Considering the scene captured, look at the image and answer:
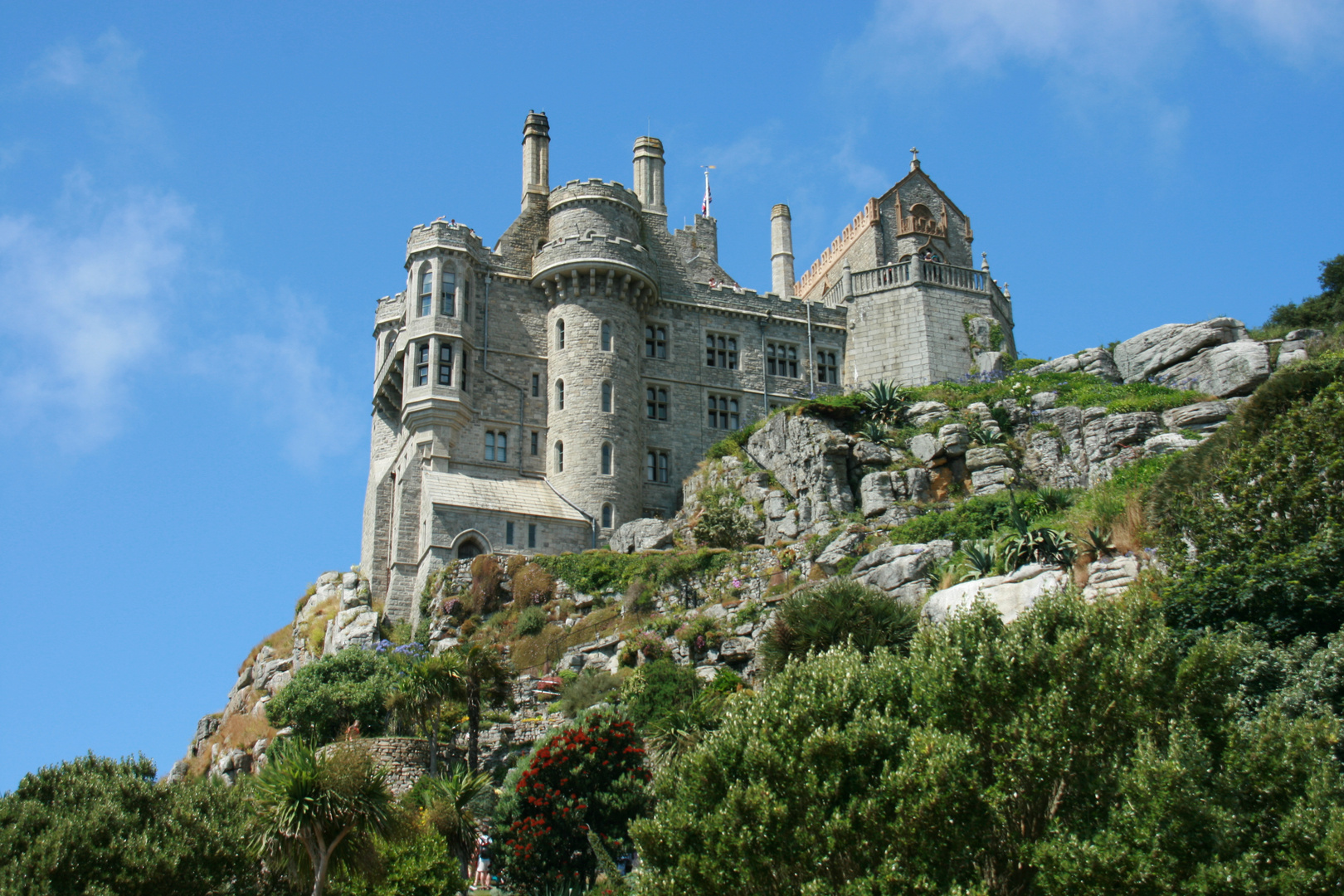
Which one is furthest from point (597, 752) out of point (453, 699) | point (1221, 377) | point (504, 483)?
point (1221, 377)

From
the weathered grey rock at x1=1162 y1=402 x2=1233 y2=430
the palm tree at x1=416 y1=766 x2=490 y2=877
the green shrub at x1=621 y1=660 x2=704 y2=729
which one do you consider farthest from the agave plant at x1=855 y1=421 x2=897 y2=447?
the palm tree at x1=416 y1=766 x2=490 y2=877

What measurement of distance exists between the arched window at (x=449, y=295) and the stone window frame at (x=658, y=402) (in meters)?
8.35

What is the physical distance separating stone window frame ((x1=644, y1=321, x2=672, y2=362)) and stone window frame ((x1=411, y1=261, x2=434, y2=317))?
9.09 meters

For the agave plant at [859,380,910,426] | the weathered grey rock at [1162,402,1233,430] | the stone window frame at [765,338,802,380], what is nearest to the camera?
the weathered grey rock at [1162,402,1233,430]

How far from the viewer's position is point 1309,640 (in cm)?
2227

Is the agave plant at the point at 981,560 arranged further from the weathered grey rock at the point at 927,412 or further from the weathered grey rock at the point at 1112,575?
the weathered grey rock at the point at 927,412

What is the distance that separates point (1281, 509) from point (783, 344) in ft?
105

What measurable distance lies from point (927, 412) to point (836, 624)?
66.4 ft

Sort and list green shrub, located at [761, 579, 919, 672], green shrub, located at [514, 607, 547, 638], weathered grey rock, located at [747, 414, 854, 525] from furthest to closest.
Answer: weathered grey rock, located at [747, 414, 854, 525], green shrub, located at [514, 607, 547, 638], green shrub, located at [761, 579, 919, 672]

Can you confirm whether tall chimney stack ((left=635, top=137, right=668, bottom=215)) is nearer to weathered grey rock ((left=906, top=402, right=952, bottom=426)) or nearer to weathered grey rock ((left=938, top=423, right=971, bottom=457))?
weathered grey rock ((left=906, top=402, right=952, bottom=426))

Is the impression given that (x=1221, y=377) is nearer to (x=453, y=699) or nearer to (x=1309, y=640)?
(x=1309, y=640)

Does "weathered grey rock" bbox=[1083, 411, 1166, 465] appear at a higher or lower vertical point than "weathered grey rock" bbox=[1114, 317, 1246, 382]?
lower

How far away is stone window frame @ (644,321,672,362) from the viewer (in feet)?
177

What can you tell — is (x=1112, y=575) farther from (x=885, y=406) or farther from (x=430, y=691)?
(x=885, y=406)
